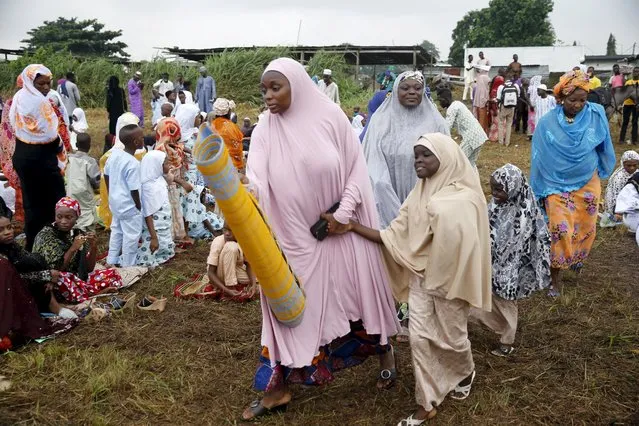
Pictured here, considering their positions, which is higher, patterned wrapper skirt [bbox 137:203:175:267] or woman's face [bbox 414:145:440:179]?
woman's face [bbox 414:145:440:179]

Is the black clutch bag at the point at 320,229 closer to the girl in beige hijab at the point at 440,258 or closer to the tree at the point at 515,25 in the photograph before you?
the girl in beige hijab at the point at 440,258

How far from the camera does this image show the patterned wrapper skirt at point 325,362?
127 inches

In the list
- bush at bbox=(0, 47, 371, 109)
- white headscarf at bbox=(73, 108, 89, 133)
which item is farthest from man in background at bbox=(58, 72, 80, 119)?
bush at bbox=(0, 47, 371, 109)

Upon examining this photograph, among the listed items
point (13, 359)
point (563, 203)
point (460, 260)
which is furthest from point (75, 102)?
point (460, 260)

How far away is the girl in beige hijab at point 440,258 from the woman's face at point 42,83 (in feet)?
14.3

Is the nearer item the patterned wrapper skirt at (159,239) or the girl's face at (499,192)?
the girl's face at (499,192)

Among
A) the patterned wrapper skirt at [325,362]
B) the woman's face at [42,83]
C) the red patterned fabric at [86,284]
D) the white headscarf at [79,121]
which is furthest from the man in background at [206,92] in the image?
the patterned wrapper skirt at [325,362]

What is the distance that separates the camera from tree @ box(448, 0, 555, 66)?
4462cm

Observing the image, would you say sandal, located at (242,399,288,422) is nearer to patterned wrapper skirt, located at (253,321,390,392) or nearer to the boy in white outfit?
patterned wrapper skirt, located at (253,321,390,392)

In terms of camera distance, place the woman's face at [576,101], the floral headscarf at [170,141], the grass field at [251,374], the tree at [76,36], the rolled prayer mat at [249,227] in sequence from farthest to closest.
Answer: the tree at [76,36] → the floral headscarf at [170,141] → the woman's face at [576,101] → the grass field at [251,374] → the rolled prayer mat at [249,227]

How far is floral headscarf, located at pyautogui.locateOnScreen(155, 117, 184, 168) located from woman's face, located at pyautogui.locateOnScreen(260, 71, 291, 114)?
158 inches

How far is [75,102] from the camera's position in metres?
13.9

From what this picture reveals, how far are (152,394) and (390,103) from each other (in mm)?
2635

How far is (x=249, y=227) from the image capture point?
8.33 feet
